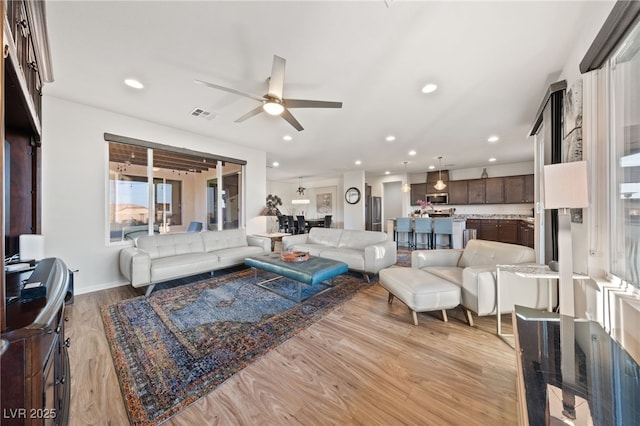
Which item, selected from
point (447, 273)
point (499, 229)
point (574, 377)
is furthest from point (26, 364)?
point (499, 229)

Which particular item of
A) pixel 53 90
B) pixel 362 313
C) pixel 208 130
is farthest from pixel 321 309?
pixel 53 90

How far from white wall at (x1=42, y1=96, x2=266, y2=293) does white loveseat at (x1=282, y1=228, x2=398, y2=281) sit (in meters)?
2.89

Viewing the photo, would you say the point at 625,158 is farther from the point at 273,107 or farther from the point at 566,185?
the point at 273,107

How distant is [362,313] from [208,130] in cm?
406

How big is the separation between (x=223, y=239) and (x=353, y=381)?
11.9 ft

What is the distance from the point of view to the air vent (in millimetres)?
3320

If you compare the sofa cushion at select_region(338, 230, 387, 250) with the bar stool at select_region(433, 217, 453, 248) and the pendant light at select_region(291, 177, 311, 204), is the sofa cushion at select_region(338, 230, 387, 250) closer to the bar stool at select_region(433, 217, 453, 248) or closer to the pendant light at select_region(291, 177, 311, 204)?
the bar stool at select_region(433, 217, 453, 248)

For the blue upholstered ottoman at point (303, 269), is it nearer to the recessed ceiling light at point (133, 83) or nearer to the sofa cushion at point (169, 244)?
the sofa cushion at point (169, 244)

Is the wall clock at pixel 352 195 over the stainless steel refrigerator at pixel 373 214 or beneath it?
over

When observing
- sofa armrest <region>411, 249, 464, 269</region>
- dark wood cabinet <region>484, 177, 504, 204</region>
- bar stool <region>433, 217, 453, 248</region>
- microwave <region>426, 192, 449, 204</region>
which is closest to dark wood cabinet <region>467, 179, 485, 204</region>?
dark wood cabinet <region>484, 177, 504, 204</region>

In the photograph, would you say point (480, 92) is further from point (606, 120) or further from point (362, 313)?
point (362, 313)

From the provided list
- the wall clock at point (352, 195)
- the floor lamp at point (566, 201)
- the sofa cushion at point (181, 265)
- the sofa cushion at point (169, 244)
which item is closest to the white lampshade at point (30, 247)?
the sofa cushion at point (181, 265)

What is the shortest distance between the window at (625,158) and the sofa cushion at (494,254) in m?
0.82

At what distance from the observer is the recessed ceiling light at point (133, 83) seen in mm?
2535
